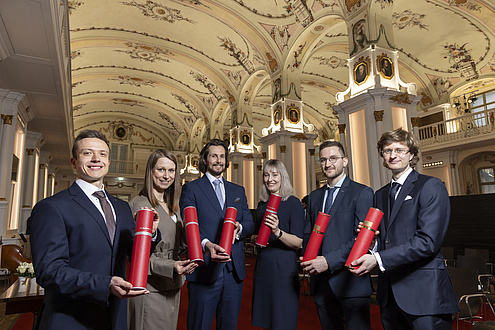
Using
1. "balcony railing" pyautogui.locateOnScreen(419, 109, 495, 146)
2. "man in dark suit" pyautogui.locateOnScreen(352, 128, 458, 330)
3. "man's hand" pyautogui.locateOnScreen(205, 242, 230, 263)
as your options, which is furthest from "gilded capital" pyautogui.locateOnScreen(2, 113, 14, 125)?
"balcony railing" pyautogui.locateOnScreen(419, 109, 495, 146)

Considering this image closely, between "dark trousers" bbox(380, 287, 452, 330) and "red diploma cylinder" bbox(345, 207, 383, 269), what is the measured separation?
15.5 inches

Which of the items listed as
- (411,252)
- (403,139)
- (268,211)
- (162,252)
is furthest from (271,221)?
(403,139)

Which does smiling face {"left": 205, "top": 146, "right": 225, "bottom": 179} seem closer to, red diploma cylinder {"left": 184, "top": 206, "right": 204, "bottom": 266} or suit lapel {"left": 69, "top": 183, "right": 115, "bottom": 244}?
red diploma cylinder {"left": 184, "top": 206, "right": 204, "bottom": 266}

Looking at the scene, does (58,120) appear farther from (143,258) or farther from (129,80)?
(143,258)

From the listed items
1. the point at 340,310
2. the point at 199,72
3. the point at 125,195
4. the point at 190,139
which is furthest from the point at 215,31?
the point at 125,195

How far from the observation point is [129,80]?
15688mm

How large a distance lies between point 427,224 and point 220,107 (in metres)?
14.5

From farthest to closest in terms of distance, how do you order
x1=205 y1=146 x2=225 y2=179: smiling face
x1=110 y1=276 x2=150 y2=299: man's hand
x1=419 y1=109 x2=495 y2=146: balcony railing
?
x1=419 y1=109 x2=495 y2=146: balcony railing < x1=205 y1=146 x2=225 y2=179: smiling face < x1=110 y1=276 x2=150 y2=299: man's hand

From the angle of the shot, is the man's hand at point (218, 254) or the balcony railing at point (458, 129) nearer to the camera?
the man's hand at point (218, 254)

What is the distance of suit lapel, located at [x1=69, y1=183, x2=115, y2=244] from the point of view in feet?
4.34

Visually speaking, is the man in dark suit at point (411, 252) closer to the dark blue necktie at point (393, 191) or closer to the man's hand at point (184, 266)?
the dark blue necktie at point (393, 191)

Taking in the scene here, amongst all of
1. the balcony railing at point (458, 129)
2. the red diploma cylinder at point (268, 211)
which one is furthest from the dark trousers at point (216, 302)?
the balcony railing at point (458, 129)

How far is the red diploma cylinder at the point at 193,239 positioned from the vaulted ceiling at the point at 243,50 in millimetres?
6779

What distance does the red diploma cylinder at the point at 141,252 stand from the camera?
1.16m
